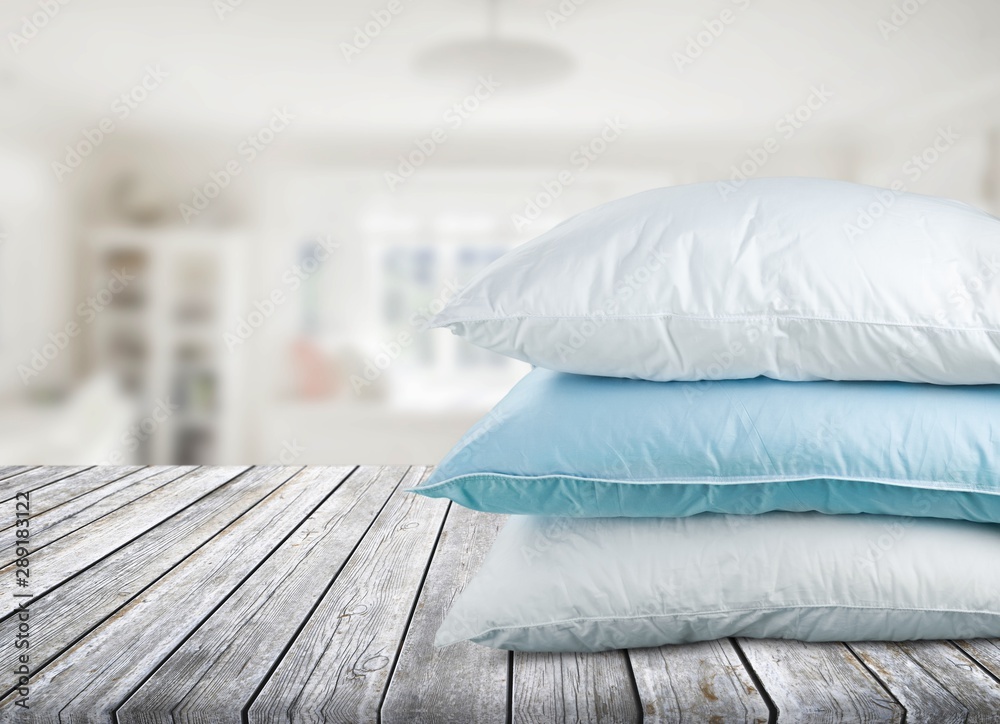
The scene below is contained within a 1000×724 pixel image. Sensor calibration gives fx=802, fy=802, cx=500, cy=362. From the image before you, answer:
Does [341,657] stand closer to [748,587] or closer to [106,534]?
[748,587]

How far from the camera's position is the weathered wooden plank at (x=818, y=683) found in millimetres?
725

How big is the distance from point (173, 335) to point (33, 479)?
39.6 inches

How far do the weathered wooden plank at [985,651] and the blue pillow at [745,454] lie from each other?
144 millimetres

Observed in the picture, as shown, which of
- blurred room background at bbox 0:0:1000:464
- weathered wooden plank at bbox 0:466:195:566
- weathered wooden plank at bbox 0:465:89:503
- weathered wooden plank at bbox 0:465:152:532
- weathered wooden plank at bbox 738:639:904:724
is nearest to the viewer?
weathered wooden plank at bbox 738:639:904:724

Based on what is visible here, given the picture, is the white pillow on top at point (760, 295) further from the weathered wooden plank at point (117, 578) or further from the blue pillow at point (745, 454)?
the weathered wooden plank at point (117, 578)

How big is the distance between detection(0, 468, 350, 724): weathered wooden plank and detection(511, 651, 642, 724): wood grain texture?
38 cm

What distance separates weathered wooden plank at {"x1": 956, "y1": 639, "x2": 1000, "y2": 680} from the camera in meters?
0.82

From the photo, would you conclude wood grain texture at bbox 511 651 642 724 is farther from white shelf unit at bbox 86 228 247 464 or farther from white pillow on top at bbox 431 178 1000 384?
white shelf unit at bbox 86 228 247 464

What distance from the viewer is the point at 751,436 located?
836mm

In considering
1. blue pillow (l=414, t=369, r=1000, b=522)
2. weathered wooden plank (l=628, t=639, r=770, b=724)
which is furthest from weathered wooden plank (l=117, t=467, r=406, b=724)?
weathered wooden plank (l=628, t=639, r=770, b=724)

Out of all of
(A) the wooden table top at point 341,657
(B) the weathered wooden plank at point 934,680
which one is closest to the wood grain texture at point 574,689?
(A) the wooden table top at point 341,657

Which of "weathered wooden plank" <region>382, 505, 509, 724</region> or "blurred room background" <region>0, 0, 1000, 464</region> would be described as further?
"blurred room background" <region>0, 0, 1000, 464</region>

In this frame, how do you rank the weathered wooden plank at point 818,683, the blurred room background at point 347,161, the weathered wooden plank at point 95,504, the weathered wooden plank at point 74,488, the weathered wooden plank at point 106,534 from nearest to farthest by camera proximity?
the weathered wooden plank at point 818,683 → the weathered wooden plank at point 106,534 → the weathered wooden plank at point 95,504 → the weathered wooden plank at point 74,488 → the blurred room background at point 347,161

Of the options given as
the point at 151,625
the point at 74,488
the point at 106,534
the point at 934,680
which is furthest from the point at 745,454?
the point at 74,488
